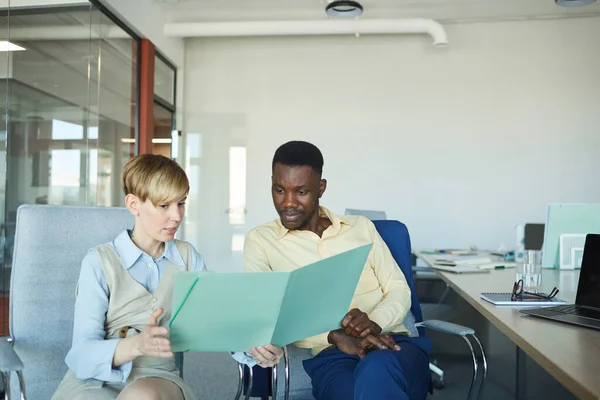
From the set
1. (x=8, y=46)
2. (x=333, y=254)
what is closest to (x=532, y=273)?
(x=333, y=254)

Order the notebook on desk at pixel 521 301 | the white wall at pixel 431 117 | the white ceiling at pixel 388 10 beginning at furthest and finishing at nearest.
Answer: the white wall at pixel 431 117 → the white ceiling at pixel 388 10 → the notebook on desk at pixel 521 301

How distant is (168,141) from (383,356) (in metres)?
5.19

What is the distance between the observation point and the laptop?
5.10 feet

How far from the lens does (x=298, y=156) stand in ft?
6.23

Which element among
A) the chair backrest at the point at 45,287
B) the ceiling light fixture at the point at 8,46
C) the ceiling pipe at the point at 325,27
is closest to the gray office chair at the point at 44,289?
the chair backrest at the point at 45,287

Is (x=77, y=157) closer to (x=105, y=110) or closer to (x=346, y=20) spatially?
(x=105, y=110)

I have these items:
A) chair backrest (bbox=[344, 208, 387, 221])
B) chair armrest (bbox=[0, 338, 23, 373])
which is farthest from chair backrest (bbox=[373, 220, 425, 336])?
chair armrest (bbox=[0, 338, 23, 373])

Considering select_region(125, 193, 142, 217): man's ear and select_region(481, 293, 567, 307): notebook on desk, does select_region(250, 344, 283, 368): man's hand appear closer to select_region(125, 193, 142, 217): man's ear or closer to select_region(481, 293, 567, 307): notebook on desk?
select_region(125, 193, 142, 217): man's ear

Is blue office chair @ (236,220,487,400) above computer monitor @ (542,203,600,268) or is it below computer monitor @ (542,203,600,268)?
below

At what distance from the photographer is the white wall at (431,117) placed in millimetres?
5988

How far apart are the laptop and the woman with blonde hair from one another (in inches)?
32.0

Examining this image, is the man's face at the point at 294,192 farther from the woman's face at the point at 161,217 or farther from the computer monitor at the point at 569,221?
the computer monitor at the point at 569,221

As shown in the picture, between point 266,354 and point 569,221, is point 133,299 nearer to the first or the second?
point 266,354

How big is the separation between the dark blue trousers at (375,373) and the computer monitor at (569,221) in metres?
1.53
